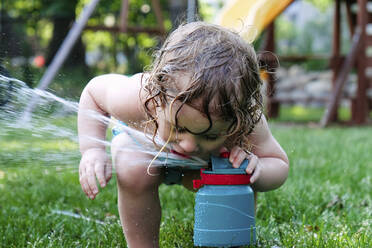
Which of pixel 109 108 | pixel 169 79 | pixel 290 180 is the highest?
pixel 169 79

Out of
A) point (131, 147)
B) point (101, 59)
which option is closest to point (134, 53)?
point (101, 59)

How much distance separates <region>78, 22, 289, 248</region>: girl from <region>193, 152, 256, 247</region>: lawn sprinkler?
48mm

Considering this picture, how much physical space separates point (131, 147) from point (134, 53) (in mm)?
12198

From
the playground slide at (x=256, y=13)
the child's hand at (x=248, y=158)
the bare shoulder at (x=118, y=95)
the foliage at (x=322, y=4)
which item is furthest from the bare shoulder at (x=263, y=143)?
the foliage at (x=322, y=4)

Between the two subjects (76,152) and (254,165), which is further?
(76,152)

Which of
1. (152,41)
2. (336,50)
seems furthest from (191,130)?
(152,41)

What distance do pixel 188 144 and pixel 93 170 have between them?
0.32 m

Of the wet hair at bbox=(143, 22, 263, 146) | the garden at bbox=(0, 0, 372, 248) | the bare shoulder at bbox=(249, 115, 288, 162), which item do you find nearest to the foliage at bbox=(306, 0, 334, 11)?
the garden at bbox=(0, 0, 372, 248)

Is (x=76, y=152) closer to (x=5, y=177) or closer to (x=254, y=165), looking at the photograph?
(x=254, y=165)

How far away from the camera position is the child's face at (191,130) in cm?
123

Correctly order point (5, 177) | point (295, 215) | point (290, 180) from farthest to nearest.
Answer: point (5, 177)
point (290, 180)
point (295, 215)

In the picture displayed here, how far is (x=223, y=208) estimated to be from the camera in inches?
50.7

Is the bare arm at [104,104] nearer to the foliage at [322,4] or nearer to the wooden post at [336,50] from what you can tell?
the wooden post at [336,50]

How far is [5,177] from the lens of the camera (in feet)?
8.86
